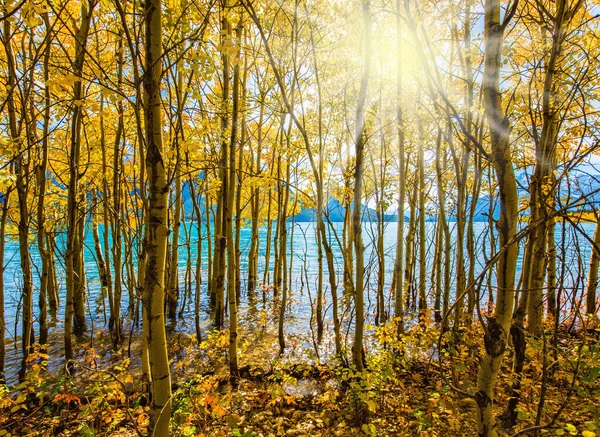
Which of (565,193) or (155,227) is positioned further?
(565,193)

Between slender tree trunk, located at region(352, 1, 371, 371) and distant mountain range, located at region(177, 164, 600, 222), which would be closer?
distant mountain range, located at region(177, 164, 600, 222)

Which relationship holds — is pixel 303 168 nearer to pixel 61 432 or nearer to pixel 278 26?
pixel 278 26

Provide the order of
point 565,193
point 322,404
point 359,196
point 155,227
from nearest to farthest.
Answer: point 155,227 → point 359,196 → point 322,404 → point 565,193

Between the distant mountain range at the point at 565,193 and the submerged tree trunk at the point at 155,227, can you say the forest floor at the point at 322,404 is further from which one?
the distant mountain range at the point at 565,193

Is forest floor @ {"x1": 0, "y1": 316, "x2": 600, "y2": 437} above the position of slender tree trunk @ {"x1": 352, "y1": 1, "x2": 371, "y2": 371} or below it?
below

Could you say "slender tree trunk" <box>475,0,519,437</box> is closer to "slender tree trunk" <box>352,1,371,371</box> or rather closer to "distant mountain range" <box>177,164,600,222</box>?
"distant mountain range" <box>177,164,600,222</box>

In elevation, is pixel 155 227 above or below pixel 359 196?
below

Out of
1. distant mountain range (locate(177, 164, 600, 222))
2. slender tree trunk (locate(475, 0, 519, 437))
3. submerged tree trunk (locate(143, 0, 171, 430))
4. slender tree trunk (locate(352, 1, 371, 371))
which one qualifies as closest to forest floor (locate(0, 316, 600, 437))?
slender tree trunk (locate(352, 1, 371, 371))

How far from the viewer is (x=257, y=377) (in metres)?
4.41

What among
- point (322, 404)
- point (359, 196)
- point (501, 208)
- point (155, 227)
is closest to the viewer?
point (501, 208)

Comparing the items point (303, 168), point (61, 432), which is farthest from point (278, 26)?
point (61, 432)

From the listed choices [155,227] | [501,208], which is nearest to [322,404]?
[155,227]

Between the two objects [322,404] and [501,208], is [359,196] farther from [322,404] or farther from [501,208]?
[322,404]

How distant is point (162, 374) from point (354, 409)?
7.70 feet
